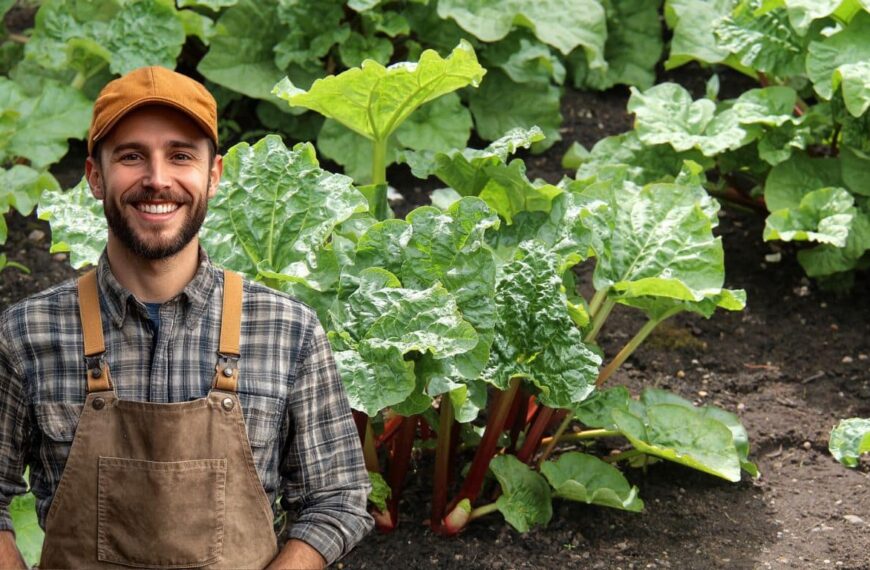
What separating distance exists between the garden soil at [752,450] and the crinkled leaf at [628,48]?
0.63 m

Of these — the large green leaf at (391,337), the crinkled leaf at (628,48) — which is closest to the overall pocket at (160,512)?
the large green leaf at (391,337)

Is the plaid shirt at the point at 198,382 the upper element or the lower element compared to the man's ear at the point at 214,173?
lower

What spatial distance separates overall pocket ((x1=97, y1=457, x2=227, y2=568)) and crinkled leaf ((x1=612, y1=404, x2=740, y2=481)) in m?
1.50

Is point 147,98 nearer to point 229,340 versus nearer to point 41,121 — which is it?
point 229,340

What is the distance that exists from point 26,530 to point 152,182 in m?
1.40

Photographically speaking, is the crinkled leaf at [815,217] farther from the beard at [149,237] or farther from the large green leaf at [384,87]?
the beard at [149,237]

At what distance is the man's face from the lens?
2225 millimetres

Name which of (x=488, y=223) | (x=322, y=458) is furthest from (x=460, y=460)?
(x=322, y=458)

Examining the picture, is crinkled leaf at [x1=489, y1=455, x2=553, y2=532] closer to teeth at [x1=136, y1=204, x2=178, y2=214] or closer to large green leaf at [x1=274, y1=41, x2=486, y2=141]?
large green leaf at [x1=274, y1=41, x2=486, y2=141]

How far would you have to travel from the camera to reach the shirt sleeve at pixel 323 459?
2.36 m

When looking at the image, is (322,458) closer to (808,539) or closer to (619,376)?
(808,539)

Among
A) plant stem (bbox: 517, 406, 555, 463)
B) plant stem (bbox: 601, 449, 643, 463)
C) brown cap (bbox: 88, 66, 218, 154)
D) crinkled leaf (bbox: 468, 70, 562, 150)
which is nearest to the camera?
brown cap (bbox: 88, 66, 218, 154)

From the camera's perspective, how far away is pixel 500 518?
3.63m

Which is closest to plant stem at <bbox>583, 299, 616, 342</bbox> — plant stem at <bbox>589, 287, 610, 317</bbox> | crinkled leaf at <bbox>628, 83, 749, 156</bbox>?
plant stem at <bbox>589, 287, 610, 317</bbox>
